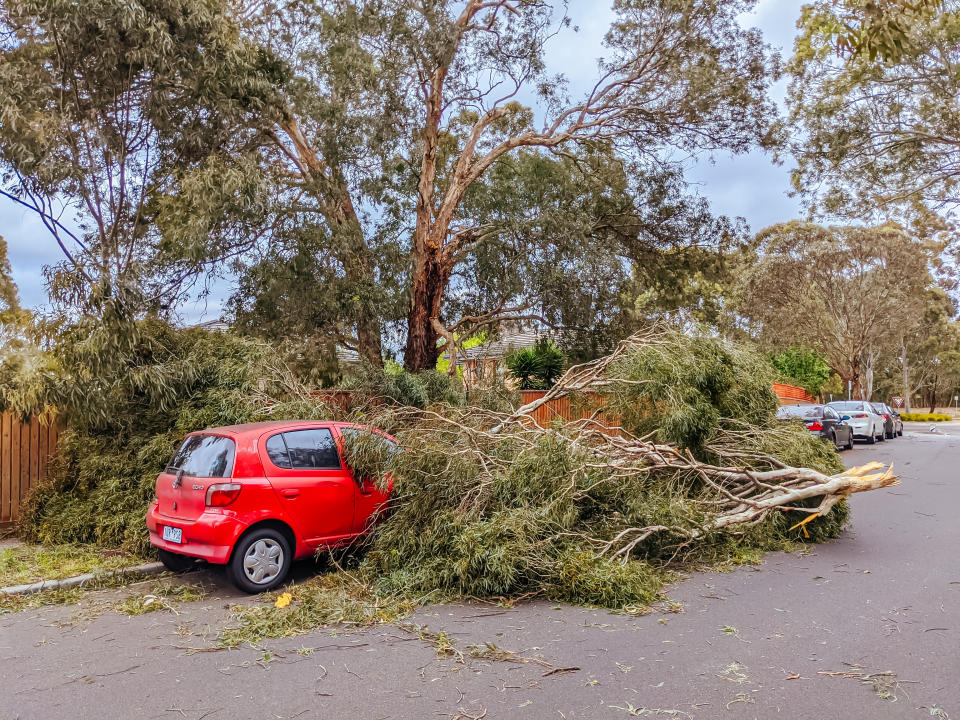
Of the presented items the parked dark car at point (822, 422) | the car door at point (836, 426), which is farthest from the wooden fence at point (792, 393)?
the parked dark car at point (822, 422)

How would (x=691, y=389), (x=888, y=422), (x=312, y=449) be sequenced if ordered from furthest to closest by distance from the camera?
(x=888, y=422) < (x=691, y=389) < (x=312, y=449)

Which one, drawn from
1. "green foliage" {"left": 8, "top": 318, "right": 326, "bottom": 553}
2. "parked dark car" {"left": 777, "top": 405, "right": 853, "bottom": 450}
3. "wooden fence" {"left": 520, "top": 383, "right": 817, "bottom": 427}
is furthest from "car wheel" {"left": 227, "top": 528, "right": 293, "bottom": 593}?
"parked dark car" {"left": 777, "top": 405, "right": 853, "bottom": 450}

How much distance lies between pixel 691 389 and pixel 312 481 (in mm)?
4874

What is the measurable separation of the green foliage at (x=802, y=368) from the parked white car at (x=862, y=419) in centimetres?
1251

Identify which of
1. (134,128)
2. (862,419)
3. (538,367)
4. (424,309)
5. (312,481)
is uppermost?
(134,128)

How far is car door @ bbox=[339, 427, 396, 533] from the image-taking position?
7497mm

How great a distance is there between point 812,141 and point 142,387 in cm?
1581

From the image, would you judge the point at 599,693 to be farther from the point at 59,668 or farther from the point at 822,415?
the point at 822,415

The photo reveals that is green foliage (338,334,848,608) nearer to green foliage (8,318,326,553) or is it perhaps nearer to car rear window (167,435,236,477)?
car rear window (167,435,236,477)

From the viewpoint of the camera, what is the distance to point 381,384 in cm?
1341

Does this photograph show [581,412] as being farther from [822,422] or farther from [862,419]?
[862,419]

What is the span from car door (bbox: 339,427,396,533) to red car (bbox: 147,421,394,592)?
11 millimetres

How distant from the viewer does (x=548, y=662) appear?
4.78 metres

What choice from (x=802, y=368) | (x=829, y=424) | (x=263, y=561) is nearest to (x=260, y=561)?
(x=263, y=561)
